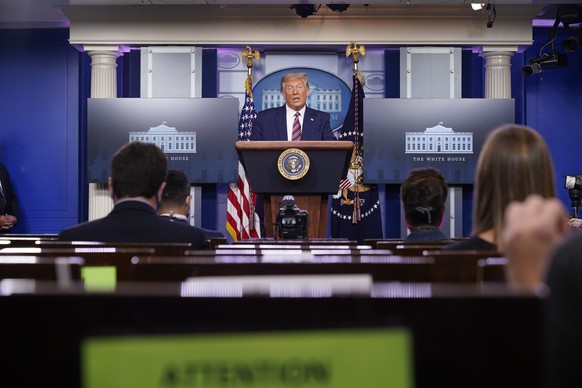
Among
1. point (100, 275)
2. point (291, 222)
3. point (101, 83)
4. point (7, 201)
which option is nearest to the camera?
point (100, 275)

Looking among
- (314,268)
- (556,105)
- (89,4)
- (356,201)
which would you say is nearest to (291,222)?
(314,268)

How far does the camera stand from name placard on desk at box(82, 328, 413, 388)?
22.6 inches

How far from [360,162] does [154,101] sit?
2526 mm

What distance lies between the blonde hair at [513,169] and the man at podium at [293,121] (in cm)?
751

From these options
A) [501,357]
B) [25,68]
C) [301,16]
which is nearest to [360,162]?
[301,16]

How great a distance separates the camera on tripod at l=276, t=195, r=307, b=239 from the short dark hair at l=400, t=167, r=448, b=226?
5.21 feet

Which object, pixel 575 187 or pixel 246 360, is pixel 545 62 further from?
pixel 246 360

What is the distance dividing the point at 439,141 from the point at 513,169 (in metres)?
7.55

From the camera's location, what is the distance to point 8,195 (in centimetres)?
1015

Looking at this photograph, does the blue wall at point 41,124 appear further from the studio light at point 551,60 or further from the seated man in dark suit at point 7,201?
the studio light at point 551,60

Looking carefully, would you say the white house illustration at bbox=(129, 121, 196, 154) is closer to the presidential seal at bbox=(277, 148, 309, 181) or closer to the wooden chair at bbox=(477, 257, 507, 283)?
the presidential seal at bbox=(277, 148, 309, 181)

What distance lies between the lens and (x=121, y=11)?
9.95 meters

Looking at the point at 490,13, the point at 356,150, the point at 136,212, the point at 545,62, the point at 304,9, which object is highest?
the point at 304,9

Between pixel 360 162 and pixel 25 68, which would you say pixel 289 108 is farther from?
pixel 25 68
